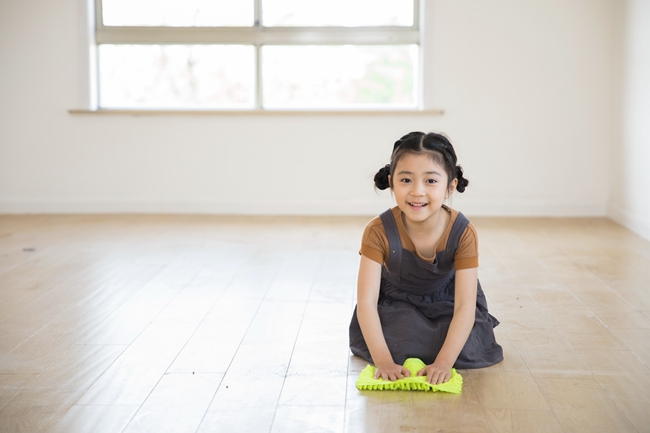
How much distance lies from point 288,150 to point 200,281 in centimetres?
210

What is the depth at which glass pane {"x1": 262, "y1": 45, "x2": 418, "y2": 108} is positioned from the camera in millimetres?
4867

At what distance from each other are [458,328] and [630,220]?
2834 millimetres

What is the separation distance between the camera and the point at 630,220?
4250mm

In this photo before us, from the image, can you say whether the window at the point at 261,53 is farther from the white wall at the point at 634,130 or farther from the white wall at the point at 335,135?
the white wall at the point at 634,130

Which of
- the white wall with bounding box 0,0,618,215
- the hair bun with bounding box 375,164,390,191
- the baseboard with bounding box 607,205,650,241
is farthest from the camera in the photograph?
the white wall with bounding box 0,0,618,215

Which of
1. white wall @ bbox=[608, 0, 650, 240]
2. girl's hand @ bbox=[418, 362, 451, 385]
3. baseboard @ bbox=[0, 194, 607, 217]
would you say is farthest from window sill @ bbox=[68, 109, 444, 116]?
girl's hand @ bbox=[418, 362, 451, 385]

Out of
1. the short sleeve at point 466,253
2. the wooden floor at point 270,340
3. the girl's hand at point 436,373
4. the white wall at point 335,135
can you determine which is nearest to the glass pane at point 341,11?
the white wall at point 335,135

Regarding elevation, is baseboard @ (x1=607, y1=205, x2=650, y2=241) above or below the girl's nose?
below

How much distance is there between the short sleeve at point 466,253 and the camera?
1.89 metres

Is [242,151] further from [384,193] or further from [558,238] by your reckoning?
[558,238]

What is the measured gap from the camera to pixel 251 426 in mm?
1539

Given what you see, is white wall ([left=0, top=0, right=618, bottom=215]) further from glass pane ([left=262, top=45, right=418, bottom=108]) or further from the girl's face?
the girl's face

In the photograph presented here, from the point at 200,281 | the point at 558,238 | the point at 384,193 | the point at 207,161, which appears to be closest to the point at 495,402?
the point at 200,281

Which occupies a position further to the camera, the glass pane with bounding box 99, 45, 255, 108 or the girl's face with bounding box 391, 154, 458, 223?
the glass pane with bounding box 99, 45, 255, 108
